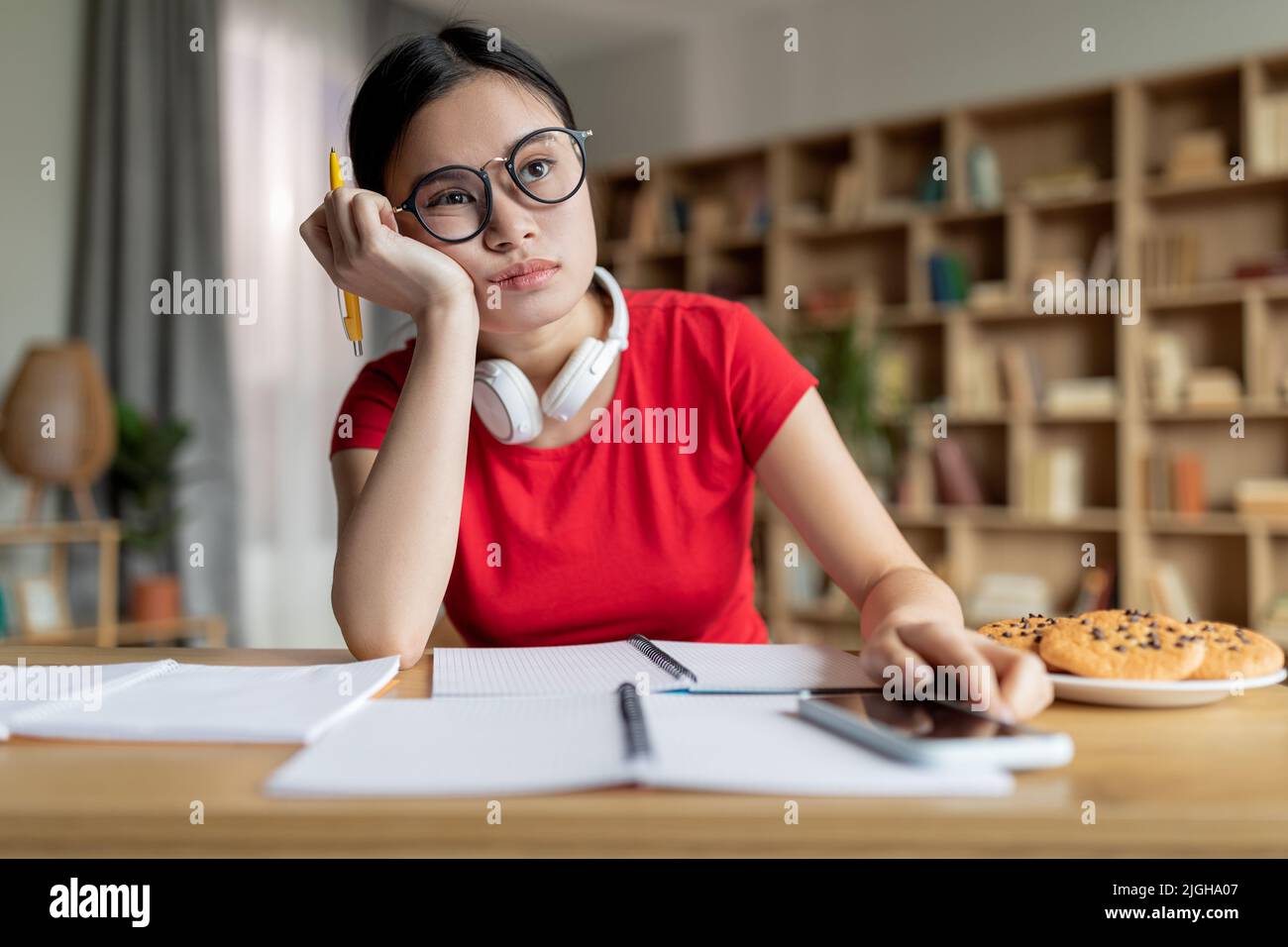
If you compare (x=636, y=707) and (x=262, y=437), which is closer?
(x=636, y=707)

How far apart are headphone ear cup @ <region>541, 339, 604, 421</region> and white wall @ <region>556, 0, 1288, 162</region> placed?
9.11ft

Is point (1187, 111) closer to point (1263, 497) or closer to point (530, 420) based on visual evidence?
point (1263, 497)

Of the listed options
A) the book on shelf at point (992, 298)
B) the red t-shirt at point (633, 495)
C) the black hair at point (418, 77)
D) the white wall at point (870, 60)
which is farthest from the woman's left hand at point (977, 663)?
the book on shelf at point (992, 298)

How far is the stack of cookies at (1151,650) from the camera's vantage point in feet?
2.52

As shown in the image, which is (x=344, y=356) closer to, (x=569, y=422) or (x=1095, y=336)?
(x=1095, y=336)

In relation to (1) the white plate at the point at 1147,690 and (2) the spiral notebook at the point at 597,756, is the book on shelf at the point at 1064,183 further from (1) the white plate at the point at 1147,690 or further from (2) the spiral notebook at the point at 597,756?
(2) the spiral notebook at the point at 597,756

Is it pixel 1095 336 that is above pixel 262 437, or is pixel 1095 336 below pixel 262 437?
above

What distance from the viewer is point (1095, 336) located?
4109mm

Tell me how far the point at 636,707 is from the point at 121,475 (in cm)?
405

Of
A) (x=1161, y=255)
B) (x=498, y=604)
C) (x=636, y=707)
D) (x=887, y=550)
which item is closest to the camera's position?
(x=636, y=707)

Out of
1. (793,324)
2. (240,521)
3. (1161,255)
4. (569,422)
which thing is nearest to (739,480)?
(569,422)

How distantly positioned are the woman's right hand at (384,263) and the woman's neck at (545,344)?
176 millimetres

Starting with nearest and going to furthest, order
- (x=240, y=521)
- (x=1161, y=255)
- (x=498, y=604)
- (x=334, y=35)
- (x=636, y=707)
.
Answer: (x=636, y=707)
(x=498, y=604)
(x=1161, y=255)
(x=240, y=521)
(x=334, y=35)

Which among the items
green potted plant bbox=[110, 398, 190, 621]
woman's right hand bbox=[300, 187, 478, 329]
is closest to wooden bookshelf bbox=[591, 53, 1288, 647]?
green potted plant bbox=[110, 398, 190, 621]
